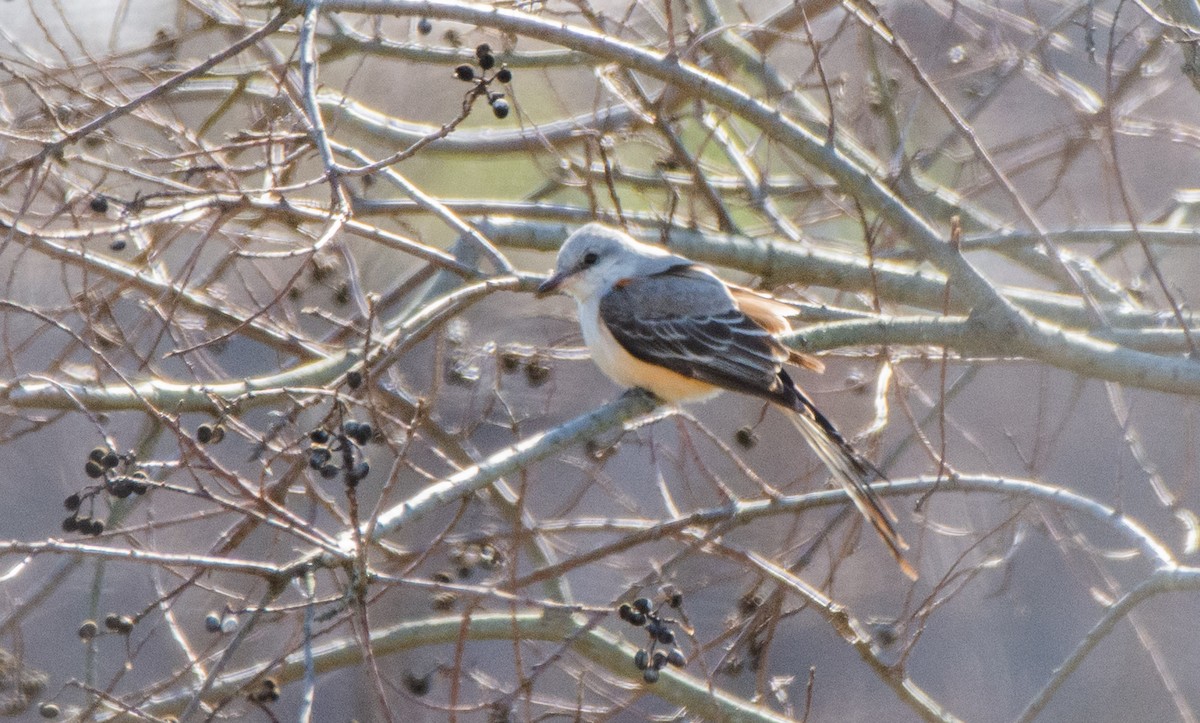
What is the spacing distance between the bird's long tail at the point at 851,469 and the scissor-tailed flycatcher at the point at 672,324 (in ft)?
0.04

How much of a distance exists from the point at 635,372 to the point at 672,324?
263 mm

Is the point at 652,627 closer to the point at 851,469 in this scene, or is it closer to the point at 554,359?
the point at 851,469

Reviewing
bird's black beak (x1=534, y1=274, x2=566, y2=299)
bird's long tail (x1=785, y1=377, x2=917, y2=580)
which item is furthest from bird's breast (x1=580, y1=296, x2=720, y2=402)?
bird's long tail (x1=785, y1=377, x2=917, y2=580)

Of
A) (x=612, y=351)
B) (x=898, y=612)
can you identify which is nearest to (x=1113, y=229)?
(x=612, y=351)

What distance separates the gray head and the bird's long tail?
0.89 meters

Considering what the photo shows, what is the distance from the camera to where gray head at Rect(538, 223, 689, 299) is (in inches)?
191

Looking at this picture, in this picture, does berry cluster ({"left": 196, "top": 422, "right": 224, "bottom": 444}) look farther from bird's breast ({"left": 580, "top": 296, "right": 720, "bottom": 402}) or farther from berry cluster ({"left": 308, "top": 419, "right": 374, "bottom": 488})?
bird's breast ({"left": 580, "top": 296, "right": 720, "bottom": 402})

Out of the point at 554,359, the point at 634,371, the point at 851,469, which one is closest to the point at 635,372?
the point at 634,371

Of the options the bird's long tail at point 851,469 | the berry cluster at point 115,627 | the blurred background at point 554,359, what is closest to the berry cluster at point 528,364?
the blurred background at point 554,359

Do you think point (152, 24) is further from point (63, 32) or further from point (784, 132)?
point (784, 132)

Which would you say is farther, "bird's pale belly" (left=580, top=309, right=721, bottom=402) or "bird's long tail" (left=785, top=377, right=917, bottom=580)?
"bird's pale belly" (left=580, top=309, right=721, bottom=402)

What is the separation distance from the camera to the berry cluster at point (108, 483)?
109 inches

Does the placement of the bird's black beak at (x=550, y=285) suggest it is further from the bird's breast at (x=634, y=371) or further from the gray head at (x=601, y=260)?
the bird's breast at (x=634, y=371)

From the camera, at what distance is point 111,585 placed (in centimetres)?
712
